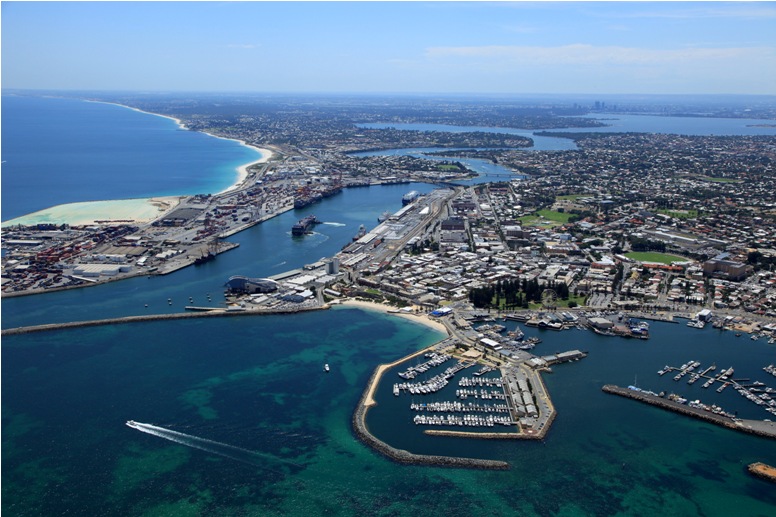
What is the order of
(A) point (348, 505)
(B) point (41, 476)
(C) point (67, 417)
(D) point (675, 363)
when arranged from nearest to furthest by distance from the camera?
(A) point (348, 505) < (B) point (41, 476) < (C) point (67, 417) < (D) point (675, 363)

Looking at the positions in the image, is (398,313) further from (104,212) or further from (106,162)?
(106,162)

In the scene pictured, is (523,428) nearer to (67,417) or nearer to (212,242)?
(67,417)

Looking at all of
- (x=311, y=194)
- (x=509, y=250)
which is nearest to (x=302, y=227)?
(x=311, y=194)

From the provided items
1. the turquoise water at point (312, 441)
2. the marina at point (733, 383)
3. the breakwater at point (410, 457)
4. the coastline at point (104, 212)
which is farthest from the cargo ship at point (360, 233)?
the marina at point (733, 383)

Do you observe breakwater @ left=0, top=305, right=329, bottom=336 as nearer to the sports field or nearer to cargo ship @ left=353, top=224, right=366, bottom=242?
cargo ship @ left=353, top=224, right=366, bottom=242

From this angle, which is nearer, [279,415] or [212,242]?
[279,415]

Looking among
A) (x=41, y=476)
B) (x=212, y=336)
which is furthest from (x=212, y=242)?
(x=41, y=476)

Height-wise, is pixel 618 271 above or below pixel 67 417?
→ above
